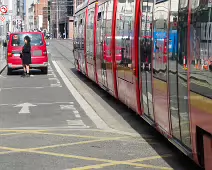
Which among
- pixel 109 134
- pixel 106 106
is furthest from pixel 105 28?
pixel 109 134

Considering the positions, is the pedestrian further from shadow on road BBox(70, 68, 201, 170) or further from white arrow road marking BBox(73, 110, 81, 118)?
white arrow road marking BBox(73, 110, 81, 118)

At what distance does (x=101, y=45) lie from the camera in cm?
1429

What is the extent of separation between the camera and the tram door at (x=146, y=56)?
321 inches

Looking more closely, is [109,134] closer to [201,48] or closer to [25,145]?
[25,145]

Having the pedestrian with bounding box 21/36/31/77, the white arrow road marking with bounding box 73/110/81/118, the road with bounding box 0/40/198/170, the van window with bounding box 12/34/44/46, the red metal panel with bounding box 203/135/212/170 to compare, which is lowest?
the road with bounding box 0/40/198/170

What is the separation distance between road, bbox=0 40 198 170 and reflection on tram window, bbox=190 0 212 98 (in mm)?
1861

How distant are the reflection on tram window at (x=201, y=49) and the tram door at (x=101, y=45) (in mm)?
8068

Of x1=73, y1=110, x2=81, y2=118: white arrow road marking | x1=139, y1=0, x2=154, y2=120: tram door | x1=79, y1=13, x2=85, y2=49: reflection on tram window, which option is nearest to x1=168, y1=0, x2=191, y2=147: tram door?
x1=139, y1=0, x2=154, y2=120: tram door

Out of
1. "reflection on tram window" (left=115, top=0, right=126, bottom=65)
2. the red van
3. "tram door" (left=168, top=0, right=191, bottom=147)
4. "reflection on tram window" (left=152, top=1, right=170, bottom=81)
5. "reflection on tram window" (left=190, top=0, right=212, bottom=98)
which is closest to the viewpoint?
"reflection on tram window" (left=190, top=0, right=212, bottom=98)

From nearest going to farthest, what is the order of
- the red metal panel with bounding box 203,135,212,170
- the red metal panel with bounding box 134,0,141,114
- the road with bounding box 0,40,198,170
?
the red metal panel with bounding box 203,135,212,170, the road with bounding box 0,40,198,170, the red metal panel with bounding box 134,0,141,114

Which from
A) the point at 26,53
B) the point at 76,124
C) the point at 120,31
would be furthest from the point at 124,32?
the point at 26,53

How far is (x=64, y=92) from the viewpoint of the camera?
55.1 ft

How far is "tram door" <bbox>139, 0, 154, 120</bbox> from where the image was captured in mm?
8156

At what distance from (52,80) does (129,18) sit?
463 inches
